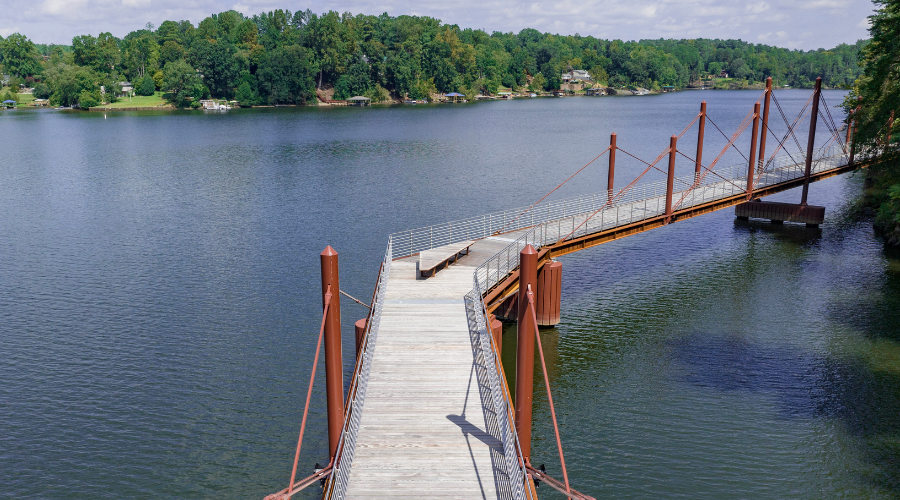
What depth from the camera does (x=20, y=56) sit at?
188125mm

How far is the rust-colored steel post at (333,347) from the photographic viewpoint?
14.6 m

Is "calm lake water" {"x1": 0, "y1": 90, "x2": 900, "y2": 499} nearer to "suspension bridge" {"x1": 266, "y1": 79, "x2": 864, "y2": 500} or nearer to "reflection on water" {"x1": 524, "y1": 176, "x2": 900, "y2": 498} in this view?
"reflection on water" {"x1": 524, "y1": 176, "x2": 900, "y2": 498}

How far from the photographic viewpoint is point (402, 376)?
17.6 m

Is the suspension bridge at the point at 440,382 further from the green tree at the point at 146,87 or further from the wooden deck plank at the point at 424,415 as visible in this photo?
the green tree at the point at 146,87

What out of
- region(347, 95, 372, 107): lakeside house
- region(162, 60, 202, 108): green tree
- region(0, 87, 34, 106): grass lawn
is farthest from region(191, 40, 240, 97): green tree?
region(0, 87, 34, 106): grass lawn

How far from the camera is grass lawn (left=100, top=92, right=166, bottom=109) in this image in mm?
150875

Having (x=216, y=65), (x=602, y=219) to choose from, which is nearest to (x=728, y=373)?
(x=602, y=219)

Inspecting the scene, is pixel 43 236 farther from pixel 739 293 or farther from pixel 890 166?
pixel 890 166

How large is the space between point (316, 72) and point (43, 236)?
132m

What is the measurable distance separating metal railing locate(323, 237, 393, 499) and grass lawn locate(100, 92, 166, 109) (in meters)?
147

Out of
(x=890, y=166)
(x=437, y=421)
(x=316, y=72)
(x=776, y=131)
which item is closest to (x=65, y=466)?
(x=437, y=421)

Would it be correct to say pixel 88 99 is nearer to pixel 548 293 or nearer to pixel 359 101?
pixel 359 101

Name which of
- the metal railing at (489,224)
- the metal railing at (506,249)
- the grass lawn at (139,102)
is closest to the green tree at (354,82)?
the grass lawn at (139,102)

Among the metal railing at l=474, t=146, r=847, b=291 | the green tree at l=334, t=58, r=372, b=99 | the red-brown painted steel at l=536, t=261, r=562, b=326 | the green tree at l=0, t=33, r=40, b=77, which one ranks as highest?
the green tree at l=0, t=33, r=40, b=77
